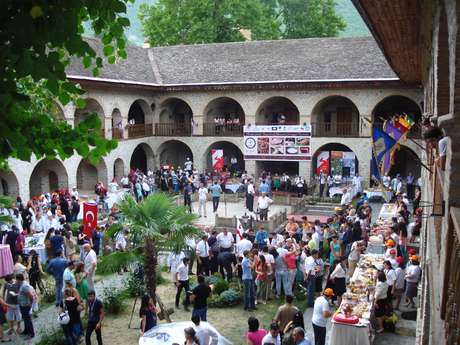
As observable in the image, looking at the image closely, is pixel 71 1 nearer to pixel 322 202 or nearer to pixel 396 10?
pixel 396 10

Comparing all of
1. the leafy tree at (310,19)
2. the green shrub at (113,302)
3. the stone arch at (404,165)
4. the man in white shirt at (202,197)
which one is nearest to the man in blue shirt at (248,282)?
the green shrub at (113,302)

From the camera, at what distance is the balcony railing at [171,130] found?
1318 inches

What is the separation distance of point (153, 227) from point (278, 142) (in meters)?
18.7

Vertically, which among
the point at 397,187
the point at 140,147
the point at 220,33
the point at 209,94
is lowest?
the point at 397,187

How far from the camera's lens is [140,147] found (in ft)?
112

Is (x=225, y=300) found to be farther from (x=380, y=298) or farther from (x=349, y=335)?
(x=349, y=335)

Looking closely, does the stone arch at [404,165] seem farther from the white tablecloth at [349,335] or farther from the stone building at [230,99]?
the white tablecloth at [349,335]

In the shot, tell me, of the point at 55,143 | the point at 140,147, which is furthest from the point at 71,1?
the point at 140,147

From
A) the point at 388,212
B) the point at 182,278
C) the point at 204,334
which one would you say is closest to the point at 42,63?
the point at 204,334

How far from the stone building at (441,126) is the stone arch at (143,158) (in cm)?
2196

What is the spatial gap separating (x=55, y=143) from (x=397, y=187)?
22.2 metres

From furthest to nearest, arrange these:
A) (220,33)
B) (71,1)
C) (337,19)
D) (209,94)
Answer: (337,19) < (220,33) < (209,94) < (71,1)

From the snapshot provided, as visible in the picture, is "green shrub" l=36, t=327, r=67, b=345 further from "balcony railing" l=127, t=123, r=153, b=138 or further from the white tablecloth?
"balcony railing" l=127, t=123, r=153, b=138

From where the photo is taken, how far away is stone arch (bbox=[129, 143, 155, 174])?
109 feet
